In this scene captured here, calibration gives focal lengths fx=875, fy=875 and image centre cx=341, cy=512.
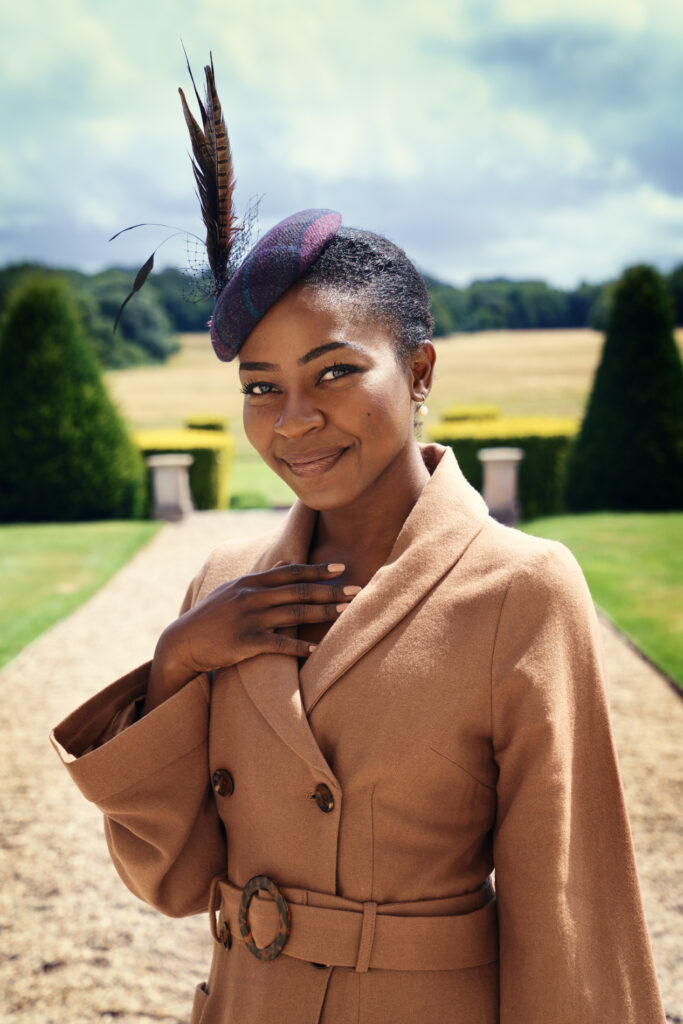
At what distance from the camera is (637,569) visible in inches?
396

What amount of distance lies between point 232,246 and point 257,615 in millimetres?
628

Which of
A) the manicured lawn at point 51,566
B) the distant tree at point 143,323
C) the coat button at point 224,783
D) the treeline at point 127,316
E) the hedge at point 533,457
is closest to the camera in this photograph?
the coat button at point 224,783

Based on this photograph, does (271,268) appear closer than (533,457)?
Yes

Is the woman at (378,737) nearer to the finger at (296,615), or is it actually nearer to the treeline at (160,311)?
the finger at (296,615)

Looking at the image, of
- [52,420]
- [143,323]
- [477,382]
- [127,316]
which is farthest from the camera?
[127,316]

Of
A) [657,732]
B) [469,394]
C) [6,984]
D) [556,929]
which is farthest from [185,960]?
[469,394]

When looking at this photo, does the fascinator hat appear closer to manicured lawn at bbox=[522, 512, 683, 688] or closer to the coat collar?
the coat collar

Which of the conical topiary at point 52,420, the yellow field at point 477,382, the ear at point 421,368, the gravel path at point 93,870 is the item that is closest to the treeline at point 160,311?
the yellow field at point 477,382

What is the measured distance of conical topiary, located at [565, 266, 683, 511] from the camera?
1420cm

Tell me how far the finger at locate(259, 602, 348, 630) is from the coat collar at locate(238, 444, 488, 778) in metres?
0.03

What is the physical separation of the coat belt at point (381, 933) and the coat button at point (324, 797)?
0.14 meters

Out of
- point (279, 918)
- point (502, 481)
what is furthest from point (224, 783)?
point (502, 481)

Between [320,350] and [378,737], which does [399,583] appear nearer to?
[378,737]

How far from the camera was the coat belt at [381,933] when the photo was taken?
4.34 feet
